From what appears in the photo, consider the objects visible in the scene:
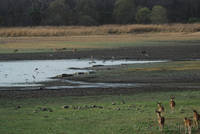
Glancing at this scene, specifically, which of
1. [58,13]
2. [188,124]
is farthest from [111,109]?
[58,13]

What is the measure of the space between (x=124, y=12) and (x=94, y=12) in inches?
225

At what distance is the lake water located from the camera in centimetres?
2445

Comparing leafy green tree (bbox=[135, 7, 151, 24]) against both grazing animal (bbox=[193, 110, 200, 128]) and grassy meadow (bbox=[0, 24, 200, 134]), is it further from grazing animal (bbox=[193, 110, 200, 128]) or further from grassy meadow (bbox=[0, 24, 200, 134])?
grazing animal (bbox=[193, 110, 200, 128])

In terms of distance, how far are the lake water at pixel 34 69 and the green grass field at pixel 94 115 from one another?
656 centimetres

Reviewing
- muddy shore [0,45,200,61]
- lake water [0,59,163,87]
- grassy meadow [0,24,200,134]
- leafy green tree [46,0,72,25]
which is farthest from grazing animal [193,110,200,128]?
leafy green tree [46,0,72,25]

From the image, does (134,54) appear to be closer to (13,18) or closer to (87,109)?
(87,109)

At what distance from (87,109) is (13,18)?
247 feet

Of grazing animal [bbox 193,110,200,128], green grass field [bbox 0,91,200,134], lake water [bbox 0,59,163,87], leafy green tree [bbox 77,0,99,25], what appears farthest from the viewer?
leafy green tree [bbox 77,0,99,25]

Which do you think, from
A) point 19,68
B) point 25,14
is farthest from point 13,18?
point 19,68

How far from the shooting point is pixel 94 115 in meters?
13.5

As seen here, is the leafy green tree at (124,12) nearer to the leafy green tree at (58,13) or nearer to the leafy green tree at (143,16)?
the leafy green tree at (143,16)

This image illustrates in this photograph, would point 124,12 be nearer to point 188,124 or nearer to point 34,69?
point 34,69

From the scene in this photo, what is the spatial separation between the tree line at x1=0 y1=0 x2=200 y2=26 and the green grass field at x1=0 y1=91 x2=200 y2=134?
203 feet

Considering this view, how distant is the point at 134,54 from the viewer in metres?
37.9
